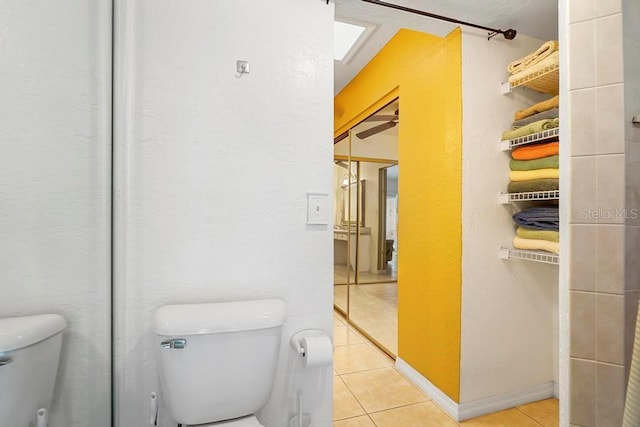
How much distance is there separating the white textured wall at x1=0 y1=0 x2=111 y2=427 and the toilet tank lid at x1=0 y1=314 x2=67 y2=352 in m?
0.07

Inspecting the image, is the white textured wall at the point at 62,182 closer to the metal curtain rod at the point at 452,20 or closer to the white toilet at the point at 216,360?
the white toilet at the point at 216,360

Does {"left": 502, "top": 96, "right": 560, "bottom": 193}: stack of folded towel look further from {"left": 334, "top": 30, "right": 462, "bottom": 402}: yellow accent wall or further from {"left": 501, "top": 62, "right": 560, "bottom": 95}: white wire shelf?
{"left": 334, "top": 30, "right": 462, "bottom": 402}: yellow accent wall

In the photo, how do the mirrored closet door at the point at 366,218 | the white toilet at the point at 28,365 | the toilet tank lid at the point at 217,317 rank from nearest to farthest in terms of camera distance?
the white toilet at the point at 28,365 → the toilet tank lid at the point at 217,317 → the mirrored closet door at the point at 366,218

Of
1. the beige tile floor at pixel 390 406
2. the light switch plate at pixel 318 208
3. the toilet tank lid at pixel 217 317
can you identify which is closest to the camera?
the toilet tank lid at pixel 217 317

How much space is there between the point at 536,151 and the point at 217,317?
173 centimetres

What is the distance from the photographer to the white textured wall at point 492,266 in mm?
1688

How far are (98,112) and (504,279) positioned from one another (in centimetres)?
212

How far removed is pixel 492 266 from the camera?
5.69 ft

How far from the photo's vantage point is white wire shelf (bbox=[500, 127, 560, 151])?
4.78 feet

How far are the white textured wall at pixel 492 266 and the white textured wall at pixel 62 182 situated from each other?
1699 mm

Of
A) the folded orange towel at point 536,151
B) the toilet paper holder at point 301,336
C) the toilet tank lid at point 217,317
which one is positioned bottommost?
the toilet paper holder at point 301,336

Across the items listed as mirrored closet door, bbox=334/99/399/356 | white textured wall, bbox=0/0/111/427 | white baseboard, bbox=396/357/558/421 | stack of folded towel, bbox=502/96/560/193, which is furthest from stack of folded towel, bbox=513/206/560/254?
white textured wall, bbox=0/0/111/427

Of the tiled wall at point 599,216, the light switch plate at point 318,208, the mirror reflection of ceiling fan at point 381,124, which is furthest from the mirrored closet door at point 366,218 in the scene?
the tiled wall at point 599,216

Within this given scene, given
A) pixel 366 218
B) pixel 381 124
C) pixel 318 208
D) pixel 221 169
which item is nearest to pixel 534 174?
pixel 318 208
